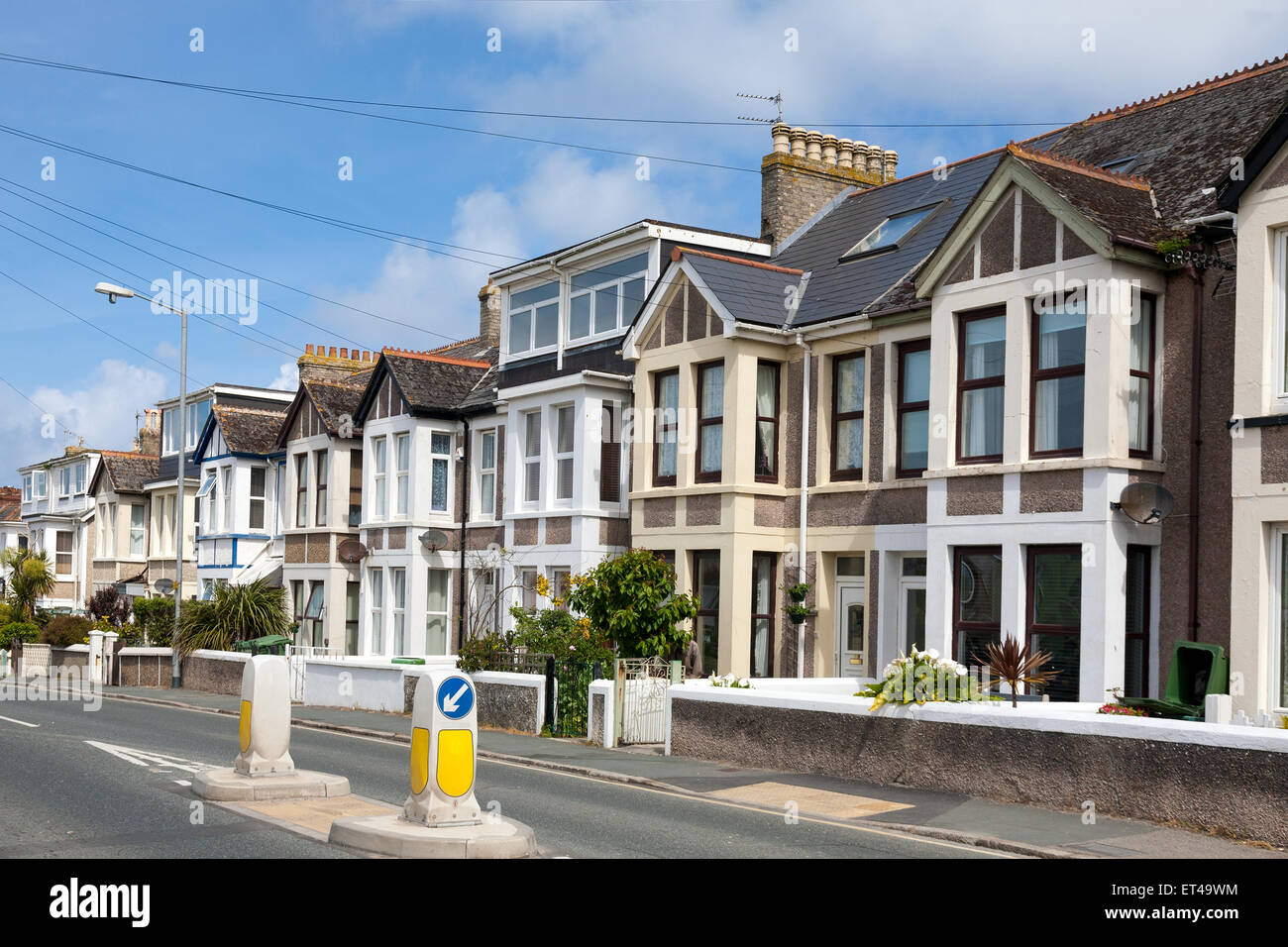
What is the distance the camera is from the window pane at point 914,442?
20306 millimetres

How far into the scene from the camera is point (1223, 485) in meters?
15.9

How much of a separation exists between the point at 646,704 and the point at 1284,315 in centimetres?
976

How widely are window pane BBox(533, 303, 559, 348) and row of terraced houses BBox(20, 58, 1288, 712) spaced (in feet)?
0.22

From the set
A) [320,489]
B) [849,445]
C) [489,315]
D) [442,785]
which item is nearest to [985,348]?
[849,445]

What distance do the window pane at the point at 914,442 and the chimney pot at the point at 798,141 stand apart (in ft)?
29.7

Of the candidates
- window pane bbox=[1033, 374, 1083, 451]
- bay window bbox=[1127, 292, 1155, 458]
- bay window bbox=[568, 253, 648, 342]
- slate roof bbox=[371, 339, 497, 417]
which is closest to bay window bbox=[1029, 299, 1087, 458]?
window pane bbox=[1033, 374, 1083, 451]

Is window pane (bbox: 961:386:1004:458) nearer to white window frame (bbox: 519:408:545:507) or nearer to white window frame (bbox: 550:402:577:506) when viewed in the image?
white window frame (bbox: 550:402:577:506)

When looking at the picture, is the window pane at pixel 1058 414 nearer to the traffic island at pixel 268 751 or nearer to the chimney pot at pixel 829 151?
the traffic island at pixel 268 751

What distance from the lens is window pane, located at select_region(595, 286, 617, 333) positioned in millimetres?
26312

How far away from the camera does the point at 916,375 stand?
67.2 feet

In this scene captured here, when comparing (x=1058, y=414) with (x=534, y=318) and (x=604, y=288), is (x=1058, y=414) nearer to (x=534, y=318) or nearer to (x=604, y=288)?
(x=604, y=288)

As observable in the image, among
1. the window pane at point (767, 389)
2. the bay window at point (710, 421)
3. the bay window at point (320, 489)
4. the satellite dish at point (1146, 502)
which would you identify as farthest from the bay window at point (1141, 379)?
the bay window at point (320, 489)

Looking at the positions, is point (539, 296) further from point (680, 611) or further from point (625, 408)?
point (680, 611)

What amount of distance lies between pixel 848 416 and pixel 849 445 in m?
0.46
